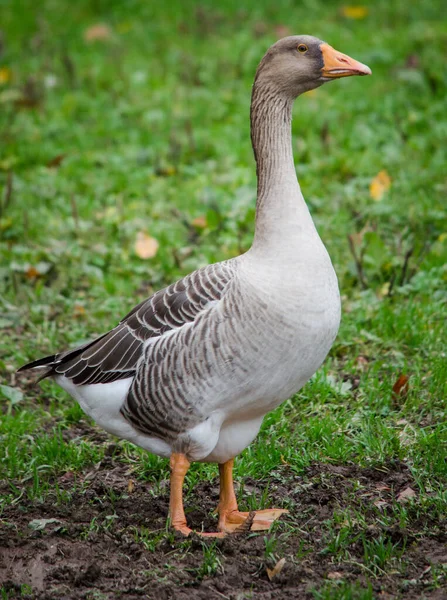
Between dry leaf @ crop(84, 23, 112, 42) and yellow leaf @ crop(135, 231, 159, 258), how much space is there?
216 inches

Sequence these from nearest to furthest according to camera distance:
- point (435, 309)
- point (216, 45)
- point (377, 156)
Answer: point (435, 309) < point (377, 156) < point (216, 45)

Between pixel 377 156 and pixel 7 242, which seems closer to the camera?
pixel 7 242

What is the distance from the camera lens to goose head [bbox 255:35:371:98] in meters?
3.83

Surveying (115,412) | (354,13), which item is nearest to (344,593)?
(115,412)

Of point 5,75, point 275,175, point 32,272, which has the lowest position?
point 32,272

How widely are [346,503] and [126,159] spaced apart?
518 cm

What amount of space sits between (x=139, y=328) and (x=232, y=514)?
964 mm

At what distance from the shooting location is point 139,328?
4004mm

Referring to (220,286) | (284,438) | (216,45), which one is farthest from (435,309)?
(216,45)

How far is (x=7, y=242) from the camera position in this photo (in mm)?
7043

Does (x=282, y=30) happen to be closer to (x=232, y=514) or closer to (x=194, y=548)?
(x=232, y=514)

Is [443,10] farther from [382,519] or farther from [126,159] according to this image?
[382,519]

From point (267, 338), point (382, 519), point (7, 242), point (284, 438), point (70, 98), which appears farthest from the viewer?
point (70, 98)

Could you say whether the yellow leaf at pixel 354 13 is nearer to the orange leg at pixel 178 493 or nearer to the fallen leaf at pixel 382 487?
the fallen leaf at pixel 382 487
